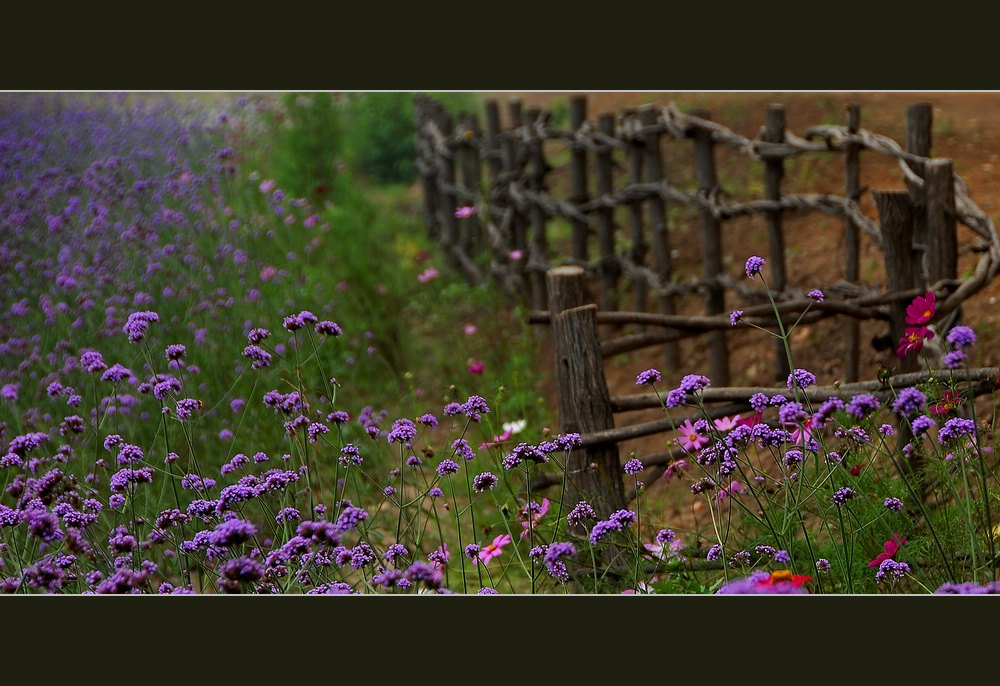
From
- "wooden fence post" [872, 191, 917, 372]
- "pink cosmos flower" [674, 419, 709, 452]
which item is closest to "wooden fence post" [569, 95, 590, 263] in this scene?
"wooden fence post" [872, 191, 917, 372]

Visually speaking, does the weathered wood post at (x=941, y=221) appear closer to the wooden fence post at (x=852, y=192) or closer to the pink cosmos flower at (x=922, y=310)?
the wooden fence post at (x=852, y=192)

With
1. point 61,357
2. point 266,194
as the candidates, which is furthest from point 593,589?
point 266,194

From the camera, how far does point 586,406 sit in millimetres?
3244

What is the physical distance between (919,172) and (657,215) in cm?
159

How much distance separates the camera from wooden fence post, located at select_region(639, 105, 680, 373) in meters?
5.00

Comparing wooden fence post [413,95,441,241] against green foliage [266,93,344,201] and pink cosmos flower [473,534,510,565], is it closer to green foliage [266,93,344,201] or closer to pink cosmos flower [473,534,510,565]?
green foliage [266,93,344,201]

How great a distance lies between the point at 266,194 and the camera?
4.74m

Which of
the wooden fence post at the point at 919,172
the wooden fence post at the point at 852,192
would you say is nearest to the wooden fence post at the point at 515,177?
the wooden fence post at the point at 852,192

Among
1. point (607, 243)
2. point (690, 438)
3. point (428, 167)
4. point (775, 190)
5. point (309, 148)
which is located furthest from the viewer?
point (428, 167)

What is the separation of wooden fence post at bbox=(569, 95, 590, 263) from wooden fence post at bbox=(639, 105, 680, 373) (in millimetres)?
418

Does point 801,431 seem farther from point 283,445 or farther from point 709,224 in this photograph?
point 709,224

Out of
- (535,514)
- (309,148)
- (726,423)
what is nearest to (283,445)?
(535,514)

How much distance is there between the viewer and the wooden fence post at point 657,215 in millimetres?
5000

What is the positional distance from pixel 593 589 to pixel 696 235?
279 centimetres
